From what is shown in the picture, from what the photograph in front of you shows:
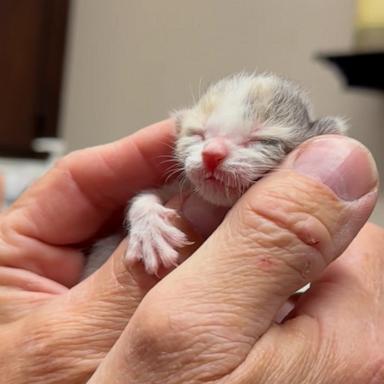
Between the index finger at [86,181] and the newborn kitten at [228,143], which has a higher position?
the newborn kitten at [228,143]

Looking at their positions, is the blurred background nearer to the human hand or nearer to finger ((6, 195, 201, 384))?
the human hand

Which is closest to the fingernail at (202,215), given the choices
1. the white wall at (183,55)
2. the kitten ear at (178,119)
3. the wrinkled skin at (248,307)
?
the wrinkled skin at (248,307)

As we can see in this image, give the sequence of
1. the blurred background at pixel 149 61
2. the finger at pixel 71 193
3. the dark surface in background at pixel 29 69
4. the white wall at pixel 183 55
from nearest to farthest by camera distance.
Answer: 1. the finger at pixel 71 193
2. the blurred background at pixel 149 61
3. the white wall at pixel 183 55
4. the dark surface in background at pixel 29 69

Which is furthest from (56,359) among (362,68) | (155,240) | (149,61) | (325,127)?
(149,61)

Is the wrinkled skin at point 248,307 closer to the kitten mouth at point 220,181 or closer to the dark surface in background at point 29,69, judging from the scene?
the kitten mouth at point 220,181

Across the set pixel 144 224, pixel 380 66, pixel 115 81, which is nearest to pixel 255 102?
pixel 144 224

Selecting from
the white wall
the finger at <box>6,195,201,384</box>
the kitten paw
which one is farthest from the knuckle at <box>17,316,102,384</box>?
the white wall
